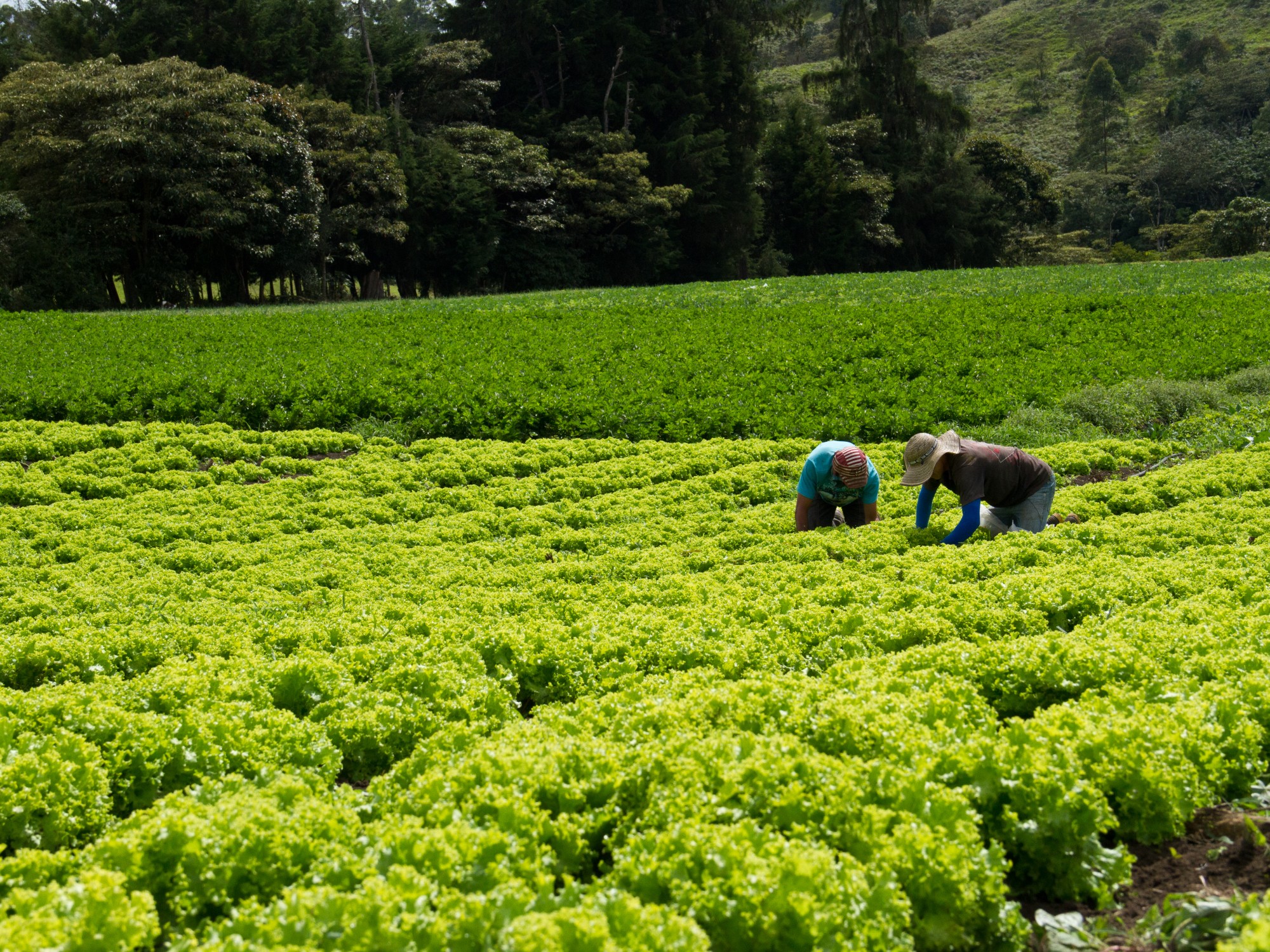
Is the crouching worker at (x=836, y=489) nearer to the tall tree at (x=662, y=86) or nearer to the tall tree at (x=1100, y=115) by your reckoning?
the tall tree at (x=662, y=86)

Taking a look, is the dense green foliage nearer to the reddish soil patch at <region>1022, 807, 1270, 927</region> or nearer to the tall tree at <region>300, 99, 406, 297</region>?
the reddish soil patch at <region>1022, 807, 1270, 927</region>

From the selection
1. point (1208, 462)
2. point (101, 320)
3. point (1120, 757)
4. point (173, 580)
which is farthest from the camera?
point (101, 320)

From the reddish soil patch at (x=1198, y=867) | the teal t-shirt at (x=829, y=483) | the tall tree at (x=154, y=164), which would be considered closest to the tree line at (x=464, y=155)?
the tall tree at (x=154, y=164)

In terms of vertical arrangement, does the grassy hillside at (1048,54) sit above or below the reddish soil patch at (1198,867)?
above

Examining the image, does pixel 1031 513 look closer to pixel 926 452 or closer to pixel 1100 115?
pixel 926 452

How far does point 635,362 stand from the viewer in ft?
78.0

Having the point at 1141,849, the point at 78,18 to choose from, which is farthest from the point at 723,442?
the point at 78,18

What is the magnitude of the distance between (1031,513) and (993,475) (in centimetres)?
87

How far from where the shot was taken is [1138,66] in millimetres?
133250

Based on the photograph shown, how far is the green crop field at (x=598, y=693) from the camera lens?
13.0 feet

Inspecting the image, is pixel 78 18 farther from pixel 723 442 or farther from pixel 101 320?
pixel 723 442

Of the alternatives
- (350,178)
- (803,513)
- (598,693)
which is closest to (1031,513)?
(803,513)

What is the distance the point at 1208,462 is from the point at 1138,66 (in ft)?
475

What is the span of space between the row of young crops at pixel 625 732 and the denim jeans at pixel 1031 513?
0.47m
